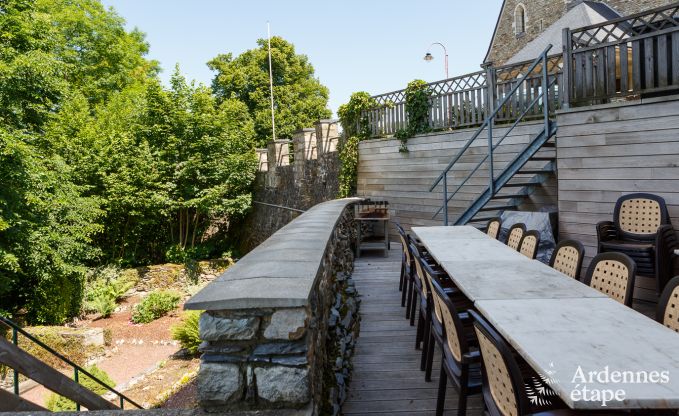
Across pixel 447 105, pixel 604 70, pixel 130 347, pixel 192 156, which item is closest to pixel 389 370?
pixel 604 70

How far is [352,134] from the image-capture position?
1147cm

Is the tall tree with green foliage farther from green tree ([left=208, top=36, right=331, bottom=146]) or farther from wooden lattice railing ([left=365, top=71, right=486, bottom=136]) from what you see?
green tree ([left=208, top=36, right=331, bottom=146])

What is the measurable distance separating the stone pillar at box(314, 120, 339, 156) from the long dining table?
10137 millimetres

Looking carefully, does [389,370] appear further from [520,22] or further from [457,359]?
[520,22]

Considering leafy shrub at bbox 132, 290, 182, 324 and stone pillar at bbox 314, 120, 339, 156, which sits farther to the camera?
stone pillar at bbox 314, 120, 339, 156

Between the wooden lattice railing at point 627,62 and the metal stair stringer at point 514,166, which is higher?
the wooden lattice railing at point 627,62

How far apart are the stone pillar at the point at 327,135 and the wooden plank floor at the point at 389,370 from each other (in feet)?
25.5

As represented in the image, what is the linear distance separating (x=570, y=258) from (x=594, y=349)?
6.62 feet

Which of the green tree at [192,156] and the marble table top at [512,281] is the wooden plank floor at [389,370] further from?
the green tree at [192,156]

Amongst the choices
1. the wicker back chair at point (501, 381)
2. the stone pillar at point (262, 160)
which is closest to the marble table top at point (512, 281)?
the wicker back chair at point (501, 381)

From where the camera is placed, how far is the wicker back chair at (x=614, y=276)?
2.66 metres

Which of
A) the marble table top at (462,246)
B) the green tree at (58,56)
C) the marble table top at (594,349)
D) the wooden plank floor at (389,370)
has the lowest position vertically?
the wooden plank floor at (389,370)

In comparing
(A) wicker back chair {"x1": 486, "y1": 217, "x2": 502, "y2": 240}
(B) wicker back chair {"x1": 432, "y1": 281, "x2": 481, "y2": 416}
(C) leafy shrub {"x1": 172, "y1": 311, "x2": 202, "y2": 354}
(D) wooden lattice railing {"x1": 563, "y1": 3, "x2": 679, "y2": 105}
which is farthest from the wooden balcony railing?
(C) leafy shrub {"x1": 172, "y1": 311, "x2": 202, "y2": 354}

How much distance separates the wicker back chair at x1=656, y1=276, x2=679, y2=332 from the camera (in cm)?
221
